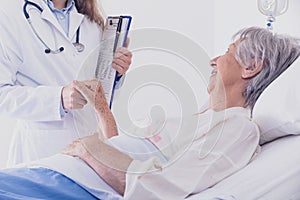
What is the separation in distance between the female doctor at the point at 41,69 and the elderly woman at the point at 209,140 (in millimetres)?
155

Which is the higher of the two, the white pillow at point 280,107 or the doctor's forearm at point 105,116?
the white pillow at point 280,107

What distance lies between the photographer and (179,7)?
268 cm

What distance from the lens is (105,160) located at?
140 centimetres

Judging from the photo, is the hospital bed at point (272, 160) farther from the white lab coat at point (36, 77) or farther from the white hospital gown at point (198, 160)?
the white lab coat at point (36, 77)

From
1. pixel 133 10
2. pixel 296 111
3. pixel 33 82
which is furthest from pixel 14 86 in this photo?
pixel 133 10

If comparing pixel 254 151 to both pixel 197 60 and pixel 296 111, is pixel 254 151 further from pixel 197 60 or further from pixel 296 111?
pixel 197 60

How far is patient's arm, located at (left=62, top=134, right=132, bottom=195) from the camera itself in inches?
54.2

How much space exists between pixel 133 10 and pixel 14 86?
3.79ft

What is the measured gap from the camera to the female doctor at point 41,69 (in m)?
1.65

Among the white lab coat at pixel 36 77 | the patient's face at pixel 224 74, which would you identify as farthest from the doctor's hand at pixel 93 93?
the patient's face at pixel 224 74

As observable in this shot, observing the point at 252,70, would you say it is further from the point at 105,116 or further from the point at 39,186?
the point at 39,186

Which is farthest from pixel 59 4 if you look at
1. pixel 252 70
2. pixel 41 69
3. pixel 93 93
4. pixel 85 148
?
pixel 252 70

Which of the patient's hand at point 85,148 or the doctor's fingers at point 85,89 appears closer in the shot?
the patient's hand at point 85,148

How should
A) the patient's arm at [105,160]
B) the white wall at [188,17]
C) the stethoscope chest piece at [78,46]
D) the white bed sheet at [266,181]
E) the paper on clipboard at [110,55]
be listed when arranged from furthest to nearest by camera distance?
the white wall at [188,17]
the stethoscope chest piece at [78,46]
the paper on clipboard at [110,55]
the patient's arm at [105,160]
the white bed sheet at [266,181]
